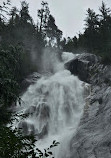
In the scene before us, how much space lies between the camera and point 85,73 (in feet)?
111

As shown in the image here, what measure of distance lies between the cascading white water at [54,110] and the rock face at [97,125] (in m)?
1.08

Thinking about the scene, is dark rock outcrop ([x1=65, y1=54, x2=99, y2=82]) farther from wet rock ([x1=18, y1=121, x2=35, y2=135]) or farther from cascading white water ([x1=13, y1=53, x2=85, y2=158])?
wet rock ([x1=18, y1=121, x2=35, y2=135])

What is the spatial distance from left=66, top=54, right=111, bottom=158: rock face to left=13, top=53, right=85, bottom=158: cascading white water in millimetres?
1081

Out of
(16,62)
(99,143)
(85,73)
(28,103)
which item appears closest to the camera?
(16,62)

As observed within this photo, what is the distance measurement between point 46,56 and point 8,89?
3775 centimetres

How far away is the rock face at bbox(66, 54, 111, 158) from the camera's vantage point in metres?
16.7

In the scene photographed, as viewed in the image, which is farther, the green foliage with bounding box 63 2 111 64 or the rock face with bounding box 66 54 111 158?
the green foliage with bounding box 63 2 111 64

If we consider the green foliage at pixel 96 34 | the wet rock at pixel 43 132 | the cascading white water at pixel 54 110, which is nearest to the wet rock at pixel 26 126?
the cascading white water at pixel 54 110

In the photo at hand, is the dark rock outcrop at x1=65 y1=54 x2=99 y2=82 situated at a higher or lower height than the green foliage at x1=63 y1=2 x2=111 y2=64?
lower

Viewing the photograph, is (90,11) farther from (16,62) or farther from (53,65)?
(16,62)

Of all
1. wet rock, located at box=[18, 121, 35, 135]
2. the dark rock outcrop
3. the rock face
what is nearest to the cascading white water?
wet rock, located at box=[18, 121, 35, 135]

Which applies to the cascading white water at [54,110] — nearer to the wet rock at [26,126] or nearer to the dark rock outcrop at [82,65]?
the wet rock at [26,126]

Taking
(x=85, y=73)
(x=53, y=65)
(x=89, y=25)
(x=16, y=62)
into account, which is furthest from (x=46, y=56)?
(x=16, y=62)

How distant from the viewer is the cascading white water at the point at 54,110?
2164cm
